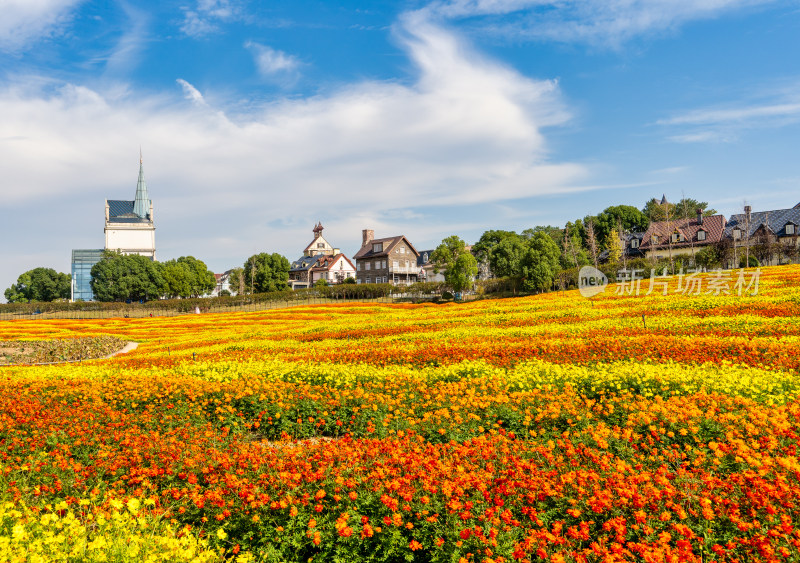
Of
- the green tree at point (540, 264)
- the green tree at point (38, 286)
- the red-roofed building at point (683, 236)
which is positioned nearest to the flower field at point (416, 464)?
the green tree at point (540, 264)

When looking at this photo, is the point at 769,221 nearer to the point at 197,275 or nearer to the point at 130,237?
the point at 197,275

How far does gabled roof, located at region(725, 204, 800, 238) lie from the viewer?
6725cm

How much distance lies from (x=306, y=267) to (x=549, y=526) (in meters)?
110

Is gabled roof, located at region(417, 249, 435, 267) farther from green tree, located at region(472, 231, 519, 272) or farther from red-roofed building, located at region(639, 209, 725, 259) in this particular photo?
red-roofed building, located at region(639, 209, 725, 259)

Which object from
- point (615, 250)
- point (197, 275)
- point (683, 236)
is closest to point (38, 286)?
point (197, 275)

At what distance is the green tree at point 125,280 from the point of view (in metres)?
88.3

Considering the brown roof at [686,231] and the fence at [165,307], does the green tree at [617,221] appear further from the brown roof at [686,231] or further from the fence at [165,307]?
the fence at [165,307]

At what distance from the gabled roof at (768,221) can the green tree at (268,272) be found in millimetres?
70861

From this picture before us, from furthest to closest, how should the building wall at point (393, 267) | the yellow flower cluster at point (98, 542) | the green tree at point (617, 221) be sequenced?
the green tree at point (617, 221) < the building wall at point (393, 267) < the yellow flower cluster at point (98, 542)

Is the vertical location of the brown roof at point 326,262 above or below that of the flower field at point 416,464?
above

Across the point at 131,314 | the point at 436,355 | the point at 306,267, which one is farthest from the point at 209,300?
the point at 436,355

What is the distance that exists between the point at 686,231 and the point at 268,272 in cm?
6780

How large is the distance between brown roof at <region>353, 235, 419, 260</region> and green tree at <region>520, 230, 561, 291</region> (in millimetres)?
32918

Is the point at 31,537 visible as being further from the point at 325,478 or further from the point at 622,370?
the point at 622,370
